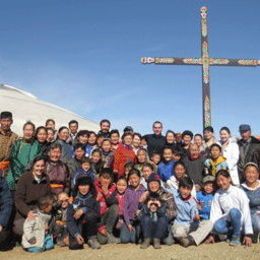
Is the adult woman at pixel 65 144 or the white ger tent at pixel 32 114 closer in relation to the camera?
the adult woman at pixel 65 144

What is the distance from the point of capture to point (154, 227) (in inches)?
286

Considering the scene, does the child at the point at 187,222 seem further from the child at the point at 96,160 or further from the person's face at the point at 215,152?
the child at the point at 96,160

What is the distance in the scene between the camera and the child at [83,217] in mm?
7207

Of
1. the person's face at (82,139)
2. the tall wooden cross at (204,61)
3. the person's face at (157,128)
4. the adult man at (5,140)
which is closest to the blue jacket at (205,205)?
the person's face at (157,128)

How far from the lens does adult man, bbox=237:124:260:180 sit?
937cm

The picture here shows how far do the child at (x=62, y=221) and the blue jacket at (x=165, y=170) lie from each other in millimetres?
1990

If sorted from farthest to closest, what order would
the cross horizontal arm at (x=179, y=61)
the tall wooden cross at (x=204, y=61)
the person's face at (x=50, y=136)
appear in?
1. the cross horizontal arm at (x=179, y=61)
2. the tall wooden cross at (x=204, y=61)
3. the person's face at (x=50, y=136)

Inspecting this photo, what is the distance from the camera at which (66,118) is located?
28281 mm

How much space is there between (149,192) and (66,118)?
20994 mm

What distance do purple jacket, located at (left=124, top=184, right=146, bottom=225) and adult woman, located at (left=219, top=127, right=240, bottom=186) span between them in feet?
7.15

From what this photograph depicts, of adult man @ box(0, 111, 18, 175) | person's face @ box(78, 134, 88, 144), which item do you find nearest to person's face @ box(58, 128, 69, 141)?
person's face @ box(78, 134, 88, 144)

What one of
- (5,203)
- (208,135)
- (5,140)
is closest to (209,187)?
(208,135)

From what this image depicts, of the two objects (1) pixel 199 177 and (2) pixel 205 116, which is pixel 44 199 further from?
(2) pixel 205 116

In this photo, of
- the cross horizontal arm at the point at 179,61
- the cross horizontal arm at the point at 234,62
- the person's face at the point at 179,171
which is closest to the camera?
the person's face at the point at 179,171
